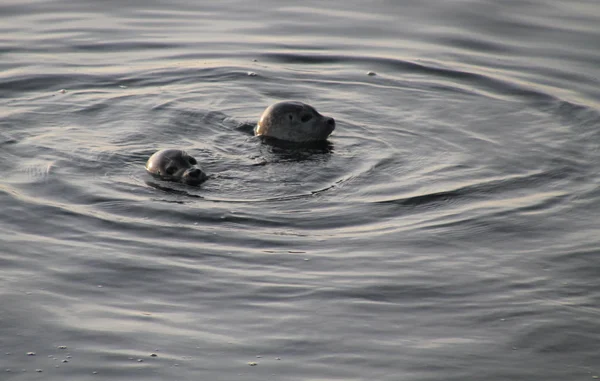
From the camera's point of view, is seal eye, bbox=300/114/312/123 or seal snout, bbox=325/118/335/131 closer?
seal snout, bbox=325/118/335/131

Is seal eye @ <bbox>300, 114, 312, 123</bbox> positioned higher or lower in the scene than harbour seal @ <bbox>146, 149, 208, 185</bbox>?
higher

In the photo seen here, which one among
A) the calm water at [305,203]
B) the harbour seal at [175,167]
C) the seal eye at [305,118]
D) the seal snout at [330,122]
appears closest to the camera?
the calm water at [305,203]

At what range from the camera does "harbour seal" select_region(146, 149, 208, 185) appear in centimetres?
1099

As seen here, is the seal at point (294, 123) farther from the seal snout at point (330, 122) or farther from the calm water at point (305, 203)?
the calm water at point (305, 203)

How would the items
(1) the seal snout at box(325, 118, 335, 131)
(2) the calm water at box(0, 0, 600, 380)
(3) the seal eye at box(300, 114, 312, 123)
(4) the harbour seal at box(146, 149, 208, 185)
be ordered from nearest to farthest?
1. (2) the calm water at box(0, 0, 600, 380)
2. (4) the harbour seal at box(146, 149, 208, 185)
3. (1) the seal snout at box(325, 118, 335, 131)
4. (3) the seal eye at box(300, 114, 312, 123)

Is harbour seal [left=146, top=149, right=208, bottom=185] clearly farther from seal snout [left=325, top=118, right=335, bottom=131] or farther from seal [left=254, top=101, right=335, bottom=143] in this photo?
seal snout [left=325, top=118, right=335, bottom=131]

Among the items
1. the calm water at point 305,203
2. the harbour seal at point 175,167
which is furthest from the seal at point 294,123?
the harbour seal at point 175,167

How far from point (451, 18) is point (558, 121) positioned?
5.14 m

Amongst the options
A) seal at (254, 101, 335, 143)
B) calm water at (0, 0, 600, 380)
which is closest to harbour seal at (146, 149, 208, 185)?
calm water at (0, 0, 600, 380)

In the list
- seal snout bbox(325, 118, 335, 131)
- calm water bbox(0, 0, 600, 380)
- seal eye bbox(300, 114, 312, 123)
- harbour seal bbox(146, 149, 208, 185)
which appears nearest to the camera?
calm water bbox(0, 0, 600, 380)

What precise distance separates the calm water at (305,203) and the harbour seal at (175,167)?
0.14 metres

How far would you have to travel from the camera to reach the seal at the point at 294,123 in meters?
12.6

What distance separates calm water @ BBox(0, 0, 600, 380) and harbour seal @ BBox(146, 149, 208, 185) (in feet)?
0.46

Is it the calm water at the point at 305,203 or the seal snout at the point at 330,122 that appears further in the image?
the seal snout at the point at 330,122
